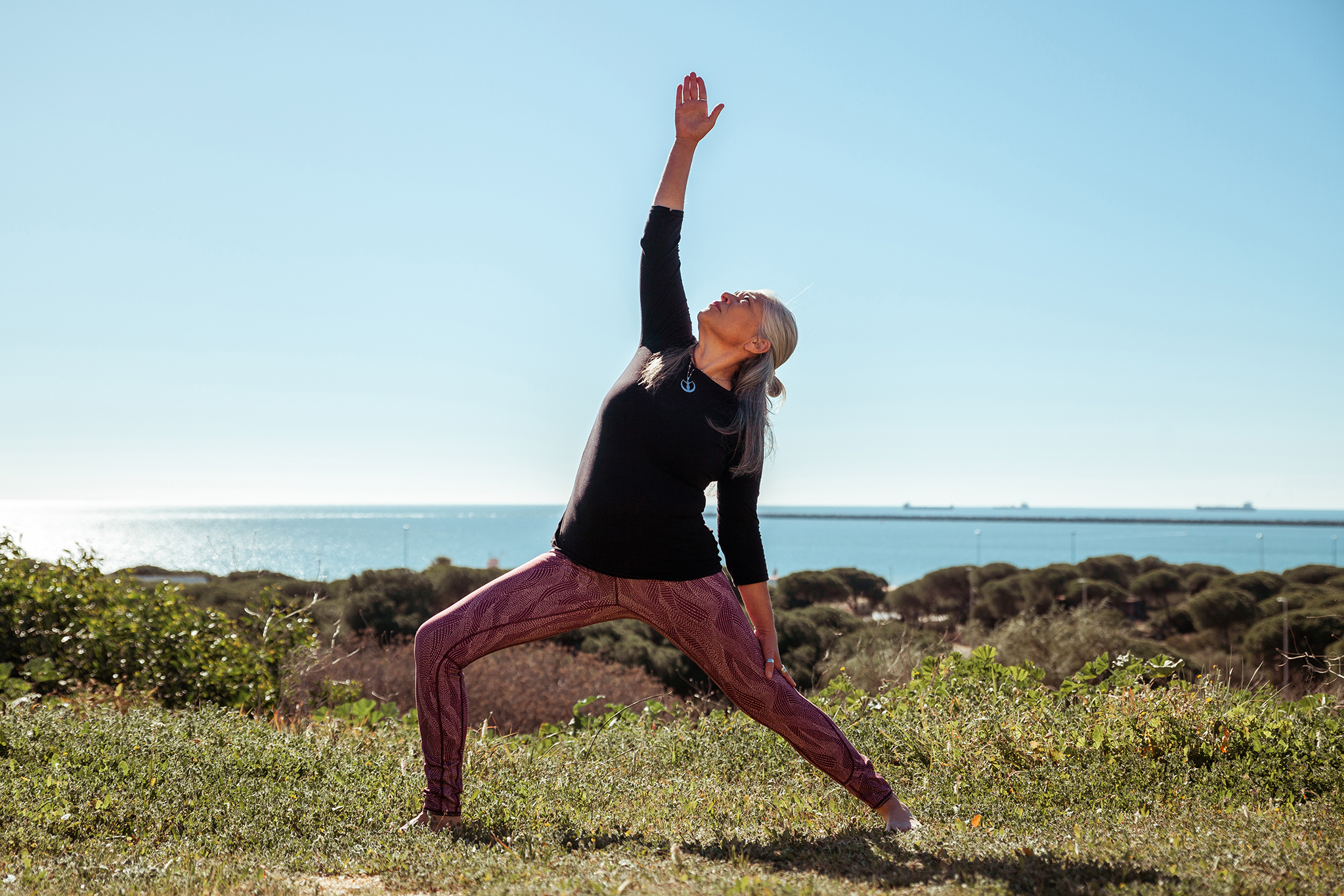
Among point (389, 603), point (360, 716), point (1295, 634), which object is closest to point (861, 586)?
point (1295, 634)

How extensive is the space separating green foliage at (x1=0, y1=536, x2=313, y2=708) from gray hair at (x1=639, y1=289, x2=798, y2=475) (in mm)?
3851

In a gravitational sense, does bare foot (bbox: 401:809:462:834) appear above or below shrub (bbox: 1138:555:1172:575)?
above

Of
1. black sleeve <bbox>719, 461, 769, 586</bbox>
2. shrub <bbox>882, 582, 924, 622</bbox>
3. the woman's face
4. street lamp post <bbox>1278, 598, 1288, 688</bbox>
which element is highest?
the woman's face

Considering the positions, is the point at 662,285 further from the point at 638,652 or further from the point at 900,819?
the point at 638,652

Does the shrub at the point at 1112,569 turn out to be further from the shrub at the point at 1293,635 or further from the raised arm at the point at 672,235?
the raised arm at the point at 672,235

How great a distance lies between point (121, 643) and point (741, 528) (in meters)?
4.46

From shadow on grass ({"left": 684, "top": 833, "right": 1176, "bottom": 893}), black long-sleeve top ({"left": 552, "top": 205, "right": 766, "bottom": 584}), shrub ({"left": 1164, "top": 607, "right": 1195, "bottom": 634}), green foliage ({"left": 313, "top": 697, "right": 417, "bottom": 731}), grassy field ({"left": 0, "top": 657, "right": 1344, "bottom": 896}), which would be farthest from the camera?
shrub ({"left": 1164, "top": 607, "right": 1195, "bottom": 634})

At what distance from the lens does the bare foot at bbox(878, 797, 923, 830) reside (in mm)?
2850

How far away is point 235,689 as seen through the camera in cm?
537

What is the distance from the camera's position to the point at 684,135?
10.1ft

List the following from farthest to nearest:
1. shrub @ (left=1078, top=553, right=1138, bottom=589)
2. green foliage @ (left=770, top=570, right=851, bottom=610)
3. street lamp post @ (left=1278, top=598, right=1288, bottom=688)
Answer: shrub @ (left=1078, top=553, right=1138, bottom=589)
green foliage @ (left=770, top=570, right=851, bottom=610)
street lamp post @ (left=1278, top=598, right=1288, bottom=688)

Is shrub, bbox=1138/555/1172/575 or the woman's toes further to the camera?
shrub, bbox=1138/555/1172/575

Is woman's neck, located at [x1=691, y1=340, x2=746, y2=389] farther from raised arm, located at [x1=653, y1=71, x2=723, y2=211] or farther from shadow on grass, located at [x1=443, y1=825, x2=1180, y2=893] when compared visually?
shadow on grass, located at [x1=443, y1=825, x2=1180, y2=893]

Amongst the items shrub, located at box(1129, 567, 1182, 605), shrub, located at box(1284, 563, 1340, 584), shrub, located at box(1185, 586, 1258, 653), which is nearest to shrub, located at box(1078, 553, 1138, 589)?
shrub, located at box(1129, 567, 1182, 605)
